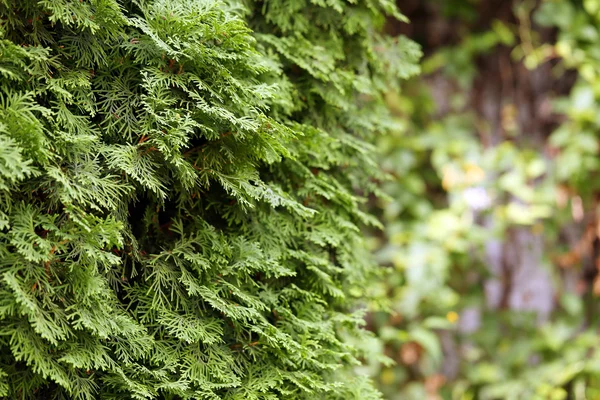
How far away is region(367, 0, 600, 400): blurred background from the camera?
8.59 feet

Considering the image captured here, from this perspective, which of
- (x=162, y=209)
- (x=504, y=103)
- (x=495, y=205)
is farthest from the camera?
(x=504, y=103)

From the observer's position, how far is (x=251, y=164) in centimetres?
119

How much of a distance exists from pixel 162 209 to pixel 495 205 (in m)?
1.96

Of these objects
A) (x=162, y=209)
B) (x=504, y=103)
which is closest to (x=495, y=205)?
(x=504, y=103)

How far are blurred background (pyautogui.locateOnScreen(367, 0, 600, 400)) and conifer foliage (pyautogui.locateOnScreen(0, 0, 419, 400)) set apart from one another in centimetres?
131

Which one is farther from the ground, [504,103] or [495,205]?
[504,103]

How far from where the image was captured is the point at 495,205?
2756 millimetres

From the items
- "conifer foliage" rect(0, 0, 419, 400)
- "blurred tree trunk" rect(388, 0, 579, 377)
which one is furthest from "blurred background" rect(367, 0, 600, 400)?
"conifer foliage" rect(0, 0, 419, 400)

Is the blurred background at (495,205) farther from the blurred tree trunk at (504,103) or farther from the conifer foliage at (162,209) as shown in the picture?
the conifer foliage at (162,209)

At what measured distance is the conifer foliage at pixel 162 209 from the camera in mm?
967

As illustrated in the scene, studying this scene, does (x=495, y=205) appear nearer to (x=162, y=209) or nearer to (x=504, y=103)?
(x=504, y=103)

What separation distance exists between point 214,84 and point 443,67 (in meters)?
2.01

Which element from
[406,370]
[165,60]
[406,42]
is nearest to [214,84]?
[165,60]

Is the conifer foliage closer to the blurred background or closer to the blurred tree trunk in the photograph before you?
the blurred background
